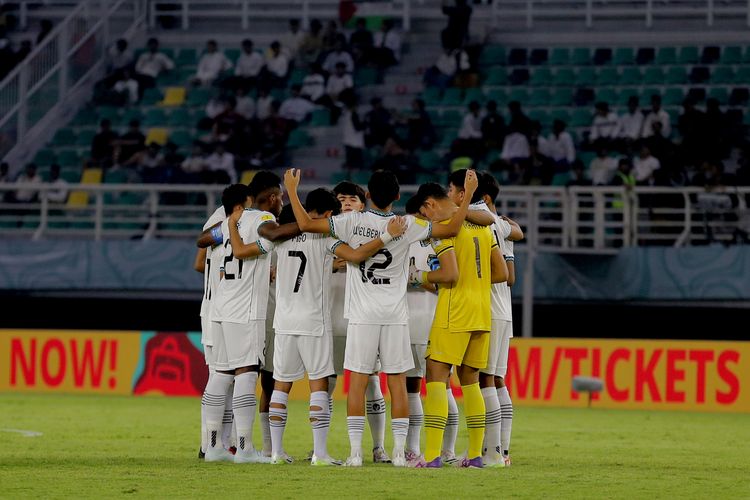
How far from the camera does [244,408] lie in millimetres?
11000

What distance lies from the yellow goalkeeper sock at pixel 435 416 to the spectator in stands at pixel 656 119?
1460 centimetres

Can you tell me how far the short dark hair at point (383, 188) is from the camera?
34.5ft

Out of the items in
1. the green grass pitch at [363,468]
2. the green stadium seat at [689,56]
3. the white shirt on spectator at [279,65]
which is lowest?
the green grass pitch at [363,468]

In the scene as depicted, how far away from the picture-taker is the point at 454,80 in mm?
27250

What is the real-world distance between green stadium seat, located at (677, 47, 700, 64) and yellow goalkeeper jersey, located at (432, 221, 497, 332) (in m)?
16.9

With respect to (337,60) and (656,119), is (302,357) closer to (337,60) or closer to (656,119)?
(656,119)

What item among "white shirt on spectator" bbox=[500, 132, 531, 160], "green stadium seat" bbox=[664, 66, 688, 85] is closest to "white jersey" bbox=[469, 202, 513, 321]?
"white shirt on spectator" bbox=[500, 132, 531, 160]

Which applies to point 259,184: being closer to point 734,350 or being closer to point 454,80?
point 734,350

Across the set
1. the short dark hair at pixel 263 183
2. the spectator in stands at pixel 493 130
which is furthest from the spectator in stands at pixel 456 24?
the short dark hair at pixel 263 183

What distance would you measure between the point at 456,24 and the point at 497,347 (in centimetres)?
1698

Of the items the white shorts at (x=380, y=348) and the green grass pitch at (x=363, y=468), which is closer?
the green grass pitch at (x=363, y=468)

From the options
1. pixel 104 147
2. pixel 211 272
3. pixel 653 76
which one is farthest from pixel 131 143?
pixel 211 272

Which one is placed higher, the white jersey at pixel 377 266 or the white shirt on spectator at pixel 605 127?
the white shirt on spectator at pixel 605 127

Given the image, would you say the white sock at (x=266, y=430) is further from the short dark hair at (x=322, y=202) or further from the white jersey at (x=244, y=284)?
the short dark hair at (x=322, y=202)
